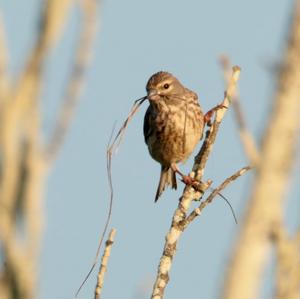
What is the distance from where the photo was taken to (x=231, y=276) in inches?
82.7

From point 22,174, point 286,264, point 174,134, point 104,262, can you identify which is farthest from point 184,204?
point 174,134

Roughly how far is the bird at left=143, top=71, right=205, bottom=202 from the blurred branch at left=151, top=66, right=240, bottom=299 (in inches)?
111

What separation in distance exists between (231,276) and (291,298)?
0.34 m

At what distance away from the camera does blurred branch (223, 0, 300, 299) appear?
2098 millimetres

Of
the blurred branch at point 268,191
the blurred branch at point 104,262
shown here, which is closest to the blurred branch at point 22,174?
the blurred branch at point 104,262

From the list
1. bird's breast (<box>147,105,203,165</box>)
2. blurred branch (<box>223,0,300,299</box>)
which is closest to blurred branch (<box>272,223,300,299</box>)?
blurred branch (<box>223,0,300,299</box>)

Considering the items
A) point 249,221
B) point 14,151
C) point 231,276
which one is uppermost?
point 14,151

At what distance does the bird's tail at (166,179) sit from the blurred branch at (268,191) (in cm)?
635

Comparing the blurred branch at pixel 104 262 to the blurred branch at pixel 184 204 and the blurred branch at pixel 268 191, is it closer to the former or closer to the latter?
the blurred branch at pixel 184 204

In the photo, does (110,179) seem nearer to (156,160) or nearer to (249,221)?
(249,221)

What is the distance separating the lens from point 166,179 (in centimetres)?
903

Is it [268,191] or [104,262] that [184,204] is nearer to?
[104,262]

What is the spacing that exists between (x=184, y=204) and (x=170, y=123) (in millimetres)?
A: 3749

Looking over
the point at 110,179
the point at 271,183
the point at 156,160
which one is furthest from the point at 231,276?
the point at 156,160
